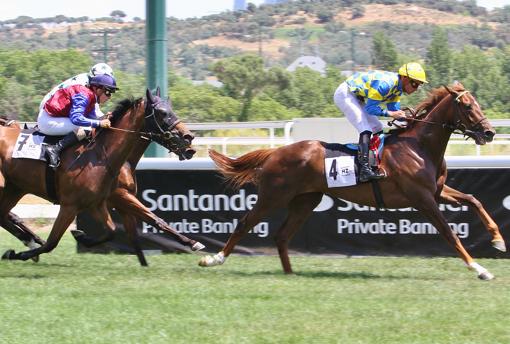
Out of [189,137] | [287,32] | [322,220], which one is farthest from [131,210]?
[287,32]

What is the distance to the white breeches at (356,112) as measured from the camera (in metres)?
8.79

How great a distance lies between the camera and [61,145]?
8672mm

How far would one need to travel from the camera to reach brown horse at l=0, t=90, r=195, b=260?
333 inches

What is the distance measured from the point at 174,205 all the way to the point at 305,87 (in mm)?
24059

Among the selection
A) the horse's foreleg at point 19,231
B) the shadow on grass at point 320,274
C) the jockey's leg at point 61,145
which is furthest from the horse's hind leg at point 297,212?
the horse's foreleg at point 19,231

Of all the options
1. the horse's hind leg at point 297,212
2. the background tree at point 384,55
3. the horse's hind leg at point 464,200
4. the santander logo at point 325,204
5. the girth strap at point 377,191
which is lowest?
the background tree at point 384,55

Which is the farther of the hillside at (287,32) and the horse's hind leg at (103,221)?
the hillside at (287,32)

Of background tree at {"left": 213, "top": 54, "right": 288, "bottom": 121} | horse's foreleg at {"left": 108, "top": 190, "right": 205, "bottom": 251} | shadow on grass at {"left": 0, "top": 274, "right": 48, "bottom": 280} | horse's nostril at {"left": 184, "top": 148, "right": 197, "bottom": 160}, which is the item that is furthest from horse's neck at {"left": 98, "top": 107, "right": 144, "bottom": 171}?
background tree at {"left": 213, "top": 54, "right": 288, "bottom": 121}

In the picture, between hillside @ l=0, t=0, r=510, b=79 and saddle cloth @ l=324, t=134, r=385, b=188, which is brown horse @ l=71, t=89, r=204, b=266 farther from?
hillside @ l=0, t=0, r=510, b=79

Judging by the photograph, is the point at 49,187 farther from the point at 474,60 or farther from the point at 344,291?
the point at 474,60

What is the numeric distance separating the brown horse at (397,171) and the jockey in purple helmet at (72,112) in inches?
63.7

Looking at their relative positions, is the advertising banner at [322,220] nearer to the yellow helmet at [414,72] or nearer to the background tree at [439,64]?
the yellow helmet at [414,72]

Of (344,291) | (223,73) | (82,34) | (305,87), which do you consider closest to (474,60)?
(305,87)

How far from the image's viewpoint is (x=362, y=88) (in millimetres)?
8727
